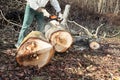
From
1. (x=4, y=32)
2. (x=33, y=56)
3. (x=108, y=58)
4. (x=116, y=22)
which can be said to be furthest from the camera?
(x=116, y=22)

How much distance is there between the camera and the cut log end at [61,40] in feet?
24.5

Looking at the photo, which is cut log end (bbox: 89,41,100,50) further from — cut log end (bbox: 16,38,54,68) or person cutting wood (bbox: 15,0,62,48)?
cut log end (bbox: 16,38,54,68)

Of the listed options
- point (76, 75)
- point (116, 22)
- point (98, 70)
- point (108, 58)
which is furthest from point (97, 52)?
point (116, 22)

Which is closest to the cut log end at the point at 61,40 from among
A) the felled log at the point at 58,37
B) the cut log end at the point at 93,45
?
the felled log at the point at 58,37

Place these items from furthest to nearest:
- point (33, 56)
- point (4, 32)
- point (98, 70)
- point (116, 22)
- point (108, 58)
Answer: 1. point (116, 22)
2. point (4, 32)
3. point (108, 58)
4. point (98, 70)
5. point (33, 56)

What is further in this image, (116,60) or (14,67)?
(116,60)

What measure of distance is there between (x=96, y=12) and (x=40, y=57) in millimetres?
9062

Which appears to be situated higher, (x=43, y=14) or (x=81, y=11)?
(x=81, y=11)

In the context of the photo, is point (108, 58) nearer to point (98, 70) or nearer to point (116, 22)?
point (98, 70)

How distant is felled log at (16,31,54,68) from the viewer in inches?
250

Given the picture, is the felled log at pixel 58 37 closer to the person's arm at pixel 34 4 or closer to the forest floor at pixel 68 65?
the forest floor at pixel 68 65

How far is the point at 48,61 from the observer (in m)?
6.53

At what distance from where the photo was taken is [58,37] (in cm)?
750

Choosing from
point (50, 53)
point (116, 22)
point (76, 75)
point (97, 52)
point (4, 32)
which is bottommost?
point (76, 75)
